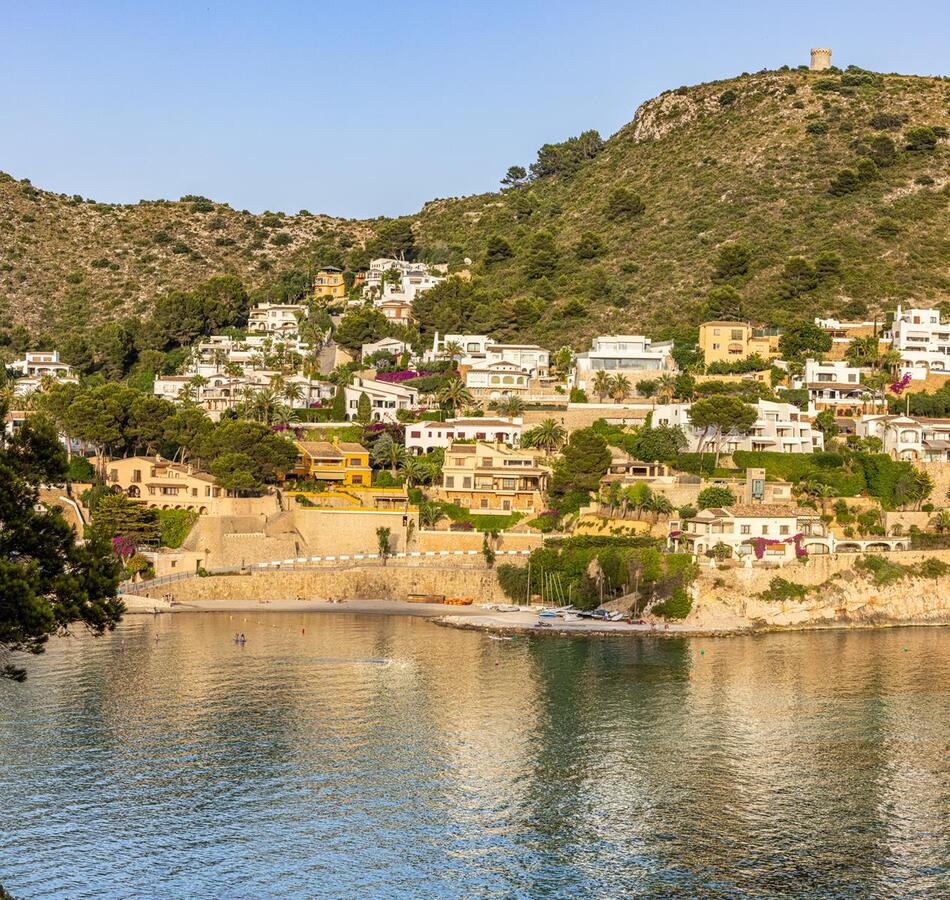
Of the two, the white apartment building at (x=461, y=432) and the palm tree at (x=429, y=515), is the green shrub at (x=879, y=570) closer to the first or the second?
the palm tree at (x=429, y=515)

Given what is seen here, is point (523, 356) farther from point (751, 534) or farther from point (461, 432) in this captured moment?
point (751, 534)

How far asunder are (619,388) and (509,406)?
7.08 meters

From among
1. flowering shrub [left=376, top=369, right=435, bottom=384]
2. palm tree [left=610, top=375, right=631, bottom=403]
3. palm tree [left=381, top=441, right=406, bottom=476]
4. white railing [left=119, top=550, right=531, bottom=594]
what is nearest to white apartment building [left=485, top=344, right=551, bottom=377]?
flowering shrub [left=376, top=369, right=435, bottom=384]

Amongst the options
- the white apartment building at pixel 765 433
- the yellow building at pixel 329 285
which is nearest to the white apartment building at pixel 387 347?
the yellow building at pixel 329 285

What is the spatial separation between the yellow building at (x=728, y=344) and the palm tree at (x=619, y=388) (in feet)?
23.6

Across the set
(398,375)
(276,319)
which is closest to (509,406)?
(398,375)

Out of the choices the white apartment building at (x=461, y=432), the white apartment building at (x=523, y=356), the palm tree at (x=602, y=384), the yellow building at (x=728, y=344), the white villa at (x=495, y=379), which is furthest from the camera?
the white apartment building at (x=523, y=356)

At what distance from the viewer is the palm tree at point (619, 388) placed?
93500mm

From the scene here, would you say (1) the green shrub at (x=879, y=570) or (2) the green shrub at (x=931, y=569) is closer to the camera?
(1) the green shrub at (x=879, y=570)

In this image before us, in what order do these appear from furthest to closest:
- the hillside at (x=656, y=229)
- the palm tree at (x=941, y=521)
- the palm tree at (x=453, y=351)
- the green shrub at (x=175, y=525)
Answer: the hillside at (x=656, y=229) < the palm tree at (x=453, y=351) < the green shrub at (x=175, y=525) < the palm tree at (x=941, y=521)

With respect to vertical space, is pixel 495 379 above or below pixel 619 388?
above

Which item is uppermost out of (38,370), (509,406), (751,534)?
(38,370)

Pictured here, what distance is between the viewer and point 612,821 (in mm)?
42219

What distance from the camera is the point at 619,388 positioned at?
9356 centimetres
